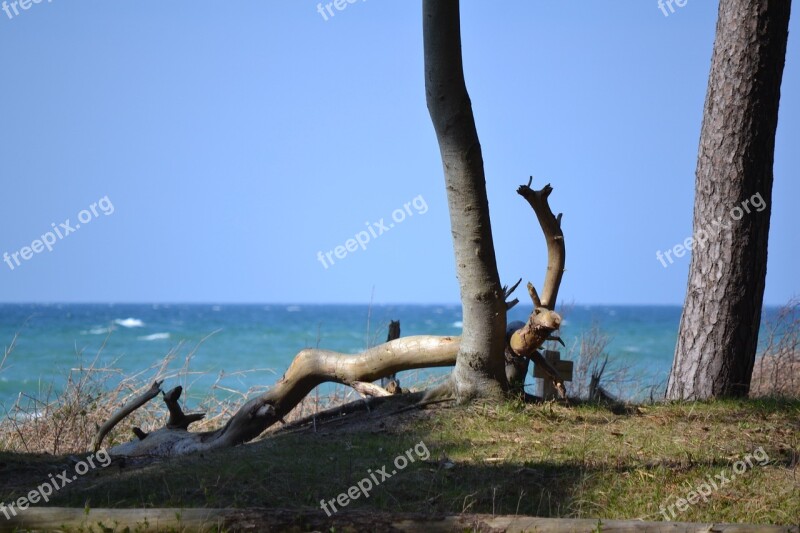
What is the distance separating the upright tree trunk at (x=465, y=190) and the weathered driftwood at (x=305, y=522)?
2.78m

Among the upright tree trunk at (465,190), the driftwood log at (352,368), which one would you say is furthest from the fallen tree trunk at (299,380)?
the upright tree trunk at (465,190)

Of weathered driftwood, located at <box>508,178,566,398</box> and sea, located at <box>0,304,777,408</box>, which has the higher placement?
weathered driftwood, located at <box>508,178,566,398</box>

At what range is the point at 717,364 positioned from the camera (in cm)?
782

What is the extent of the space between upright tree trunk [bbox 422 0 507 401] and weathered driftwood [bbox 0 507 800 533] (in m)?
2.78

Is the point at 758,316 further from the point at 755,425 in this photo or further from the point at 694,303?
the point at 755,425

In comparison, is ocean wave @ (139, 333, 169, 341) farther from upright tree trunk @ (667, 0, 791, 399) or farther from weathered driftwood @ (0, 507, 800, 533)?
weathered driftwood @ (0, 507, 800, 533)

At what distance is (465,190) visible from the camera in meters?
6.78

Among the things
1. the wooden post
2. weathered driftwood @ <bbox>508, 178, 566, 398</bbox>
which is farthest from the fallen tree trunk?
the wooden post

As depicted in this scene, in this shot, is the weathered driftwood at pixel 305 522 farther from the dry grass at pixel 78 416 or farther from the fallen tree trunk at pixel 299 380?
the dry grass at pixel 78 416

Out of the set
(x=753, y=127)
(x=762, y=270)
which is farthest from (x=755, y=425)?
(x=753, y=127)

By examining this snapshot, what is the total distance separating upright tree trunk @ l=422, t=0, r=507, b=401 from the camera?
671 cm

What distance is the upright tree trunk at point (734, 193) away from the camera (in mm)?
7625

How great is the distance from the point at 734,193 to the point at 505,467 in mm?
3665

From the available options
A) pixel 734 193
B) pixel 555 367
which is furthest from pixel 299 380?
pixel 734 193
